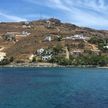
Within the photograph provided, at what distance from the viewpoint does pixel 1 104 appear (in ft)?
193

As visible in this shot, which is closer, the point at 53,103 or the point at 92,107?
the point at 92,107

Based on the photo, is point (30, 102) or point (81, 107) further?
point (30, 102)

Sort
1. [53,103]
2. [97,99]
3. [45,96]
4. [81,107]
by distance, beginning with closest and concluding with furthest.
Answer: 1. [81,107]
2. [53,103]
3. [97,99]
4. [45,96]

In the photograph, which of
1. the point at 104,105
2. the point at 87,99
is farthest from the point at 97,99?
the point at 104,105

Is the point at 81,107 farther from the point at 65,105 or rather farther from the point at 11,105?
the point at 11,105

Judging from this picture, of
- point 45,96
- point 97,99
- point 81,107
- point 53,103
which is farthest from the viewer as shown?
point 45,96

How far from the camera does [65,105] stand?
57.9m

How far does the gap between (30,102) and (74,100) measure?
6.89 meters

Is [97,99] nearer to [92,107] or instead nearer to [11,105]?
[92,107]

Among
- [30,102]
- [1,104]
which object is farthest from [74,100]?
[1,104]

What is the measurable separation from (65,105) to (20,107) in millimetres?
6550

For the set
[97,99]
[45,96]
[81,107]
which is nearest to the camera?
[81,107]

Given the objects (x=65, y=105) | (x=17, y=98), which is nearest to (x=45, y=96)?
(x=17, y=98)

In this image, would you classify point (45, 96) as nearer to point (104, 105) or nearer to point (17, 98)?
point (17, 98)
